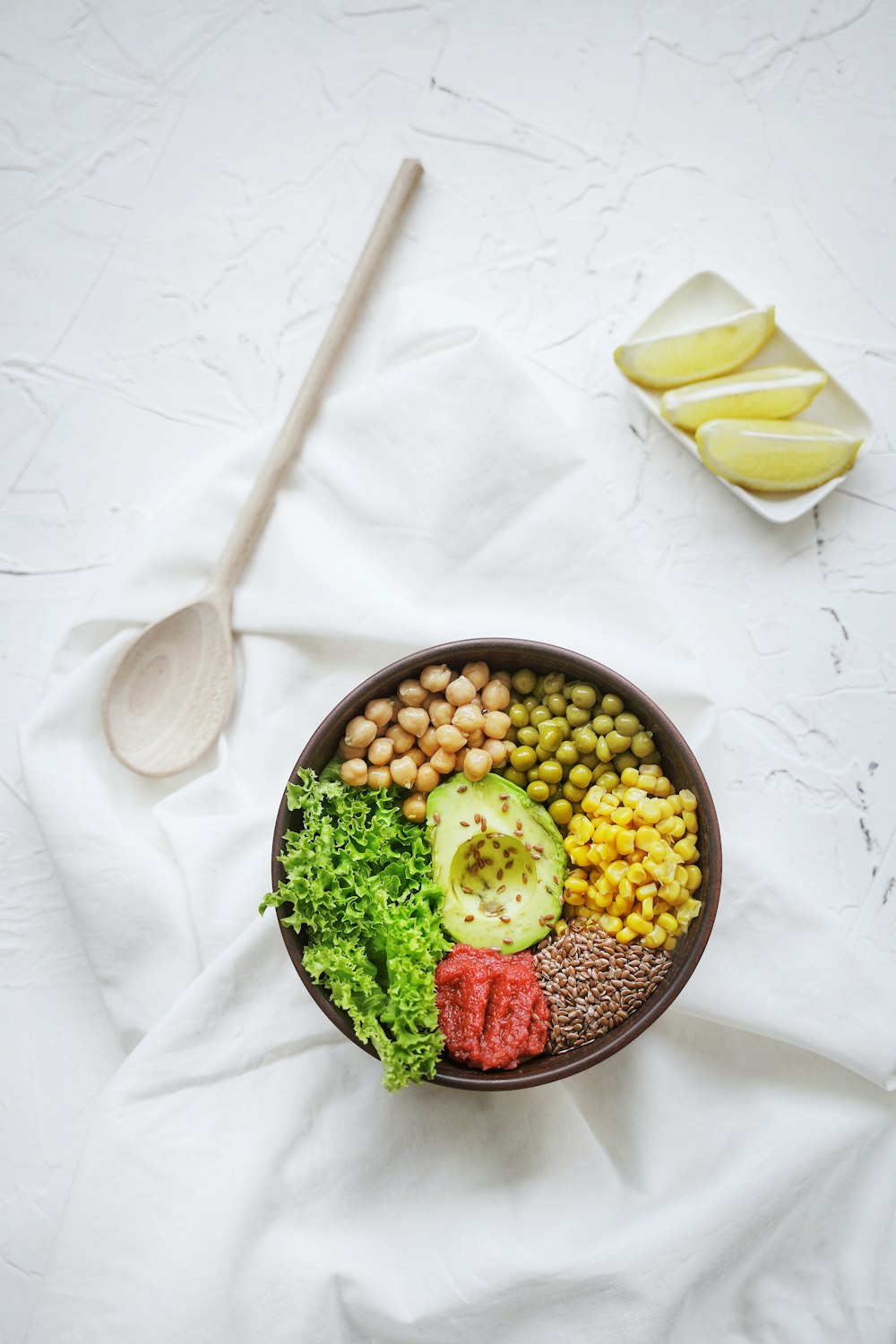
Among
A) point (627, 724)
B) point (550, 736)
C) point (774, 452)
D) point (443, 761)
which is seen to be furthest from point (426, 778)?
point (774, 452)

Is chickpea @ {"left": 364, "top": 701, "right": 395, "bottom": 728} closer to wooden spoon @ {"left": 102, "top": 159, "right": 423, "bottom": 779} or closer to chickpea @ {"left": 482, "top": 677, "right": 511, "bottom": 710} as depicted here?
chickpea @ {"left": 482, "top": 677, "right": 511, "bottom": 710}

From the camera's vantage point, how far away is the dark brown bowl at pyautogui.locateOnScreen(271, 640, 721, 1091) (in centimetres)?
168

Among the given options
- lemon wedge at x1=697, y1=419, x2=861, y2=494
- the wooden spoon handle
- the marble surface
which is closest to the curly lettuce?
the wooden spoon handle

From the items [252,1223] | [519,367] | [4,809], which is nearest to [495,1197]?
[252,1223]

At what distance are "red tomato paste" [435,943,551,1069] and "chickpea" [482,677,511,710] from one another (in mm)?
481

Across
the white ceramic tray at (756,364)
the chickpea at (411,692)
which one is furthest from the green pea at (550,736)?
the white ceramic tray at (756,364)

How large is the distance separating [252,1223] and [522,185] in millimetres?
2297

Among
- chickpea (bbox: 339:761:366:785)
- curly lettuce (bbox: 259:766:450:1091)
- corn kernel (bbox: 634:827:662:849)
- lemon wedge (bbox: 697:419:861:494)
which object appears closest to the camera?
curly lettuce (bbox: 259:766:450:1091)

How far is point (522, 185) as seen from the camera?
214cm

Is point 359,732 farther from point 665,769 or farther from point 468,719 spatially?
point 665,769

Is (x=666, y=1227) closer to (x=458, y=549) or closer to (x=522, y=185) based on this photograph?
(x=458, y=549)

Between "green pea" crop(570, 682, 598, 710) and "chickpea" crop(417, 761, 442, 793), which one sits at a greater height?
"green pea" crop(570, 682, 598, 710)

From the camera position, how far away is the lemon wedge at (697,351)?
6.59 feet

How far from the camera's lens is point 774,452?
77.9 inches
